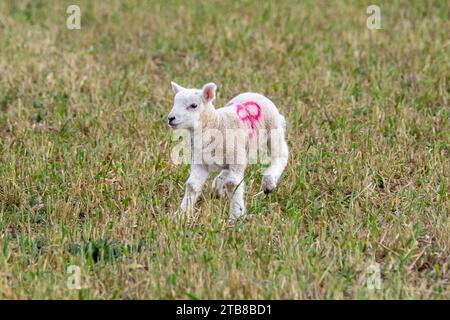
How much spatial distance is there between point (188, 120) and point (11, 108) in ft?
12.2

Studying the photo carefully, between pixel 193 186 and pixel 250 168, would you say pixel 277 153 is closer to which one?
pixel 250 168

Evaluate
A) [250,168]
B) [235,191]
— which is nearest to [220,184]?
[235,191]

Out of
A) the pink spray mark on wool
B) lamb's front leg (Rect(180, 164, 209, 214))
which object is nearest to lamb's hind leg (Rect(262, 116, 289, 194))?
the pink spray mark on wool

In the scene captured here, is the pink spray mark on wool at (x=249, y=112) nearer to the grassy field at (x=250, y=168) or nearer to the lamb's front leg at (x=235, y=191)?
the lamb's front leg at (x=235, y=191)

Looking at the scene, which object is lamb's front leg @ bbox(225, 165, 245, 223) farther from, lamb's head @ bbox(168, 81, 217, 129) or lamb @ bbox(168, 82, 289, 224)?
lamb's head @ bbox(168, 81, 217, 129)

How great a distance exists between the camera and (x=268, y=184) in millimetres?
6945

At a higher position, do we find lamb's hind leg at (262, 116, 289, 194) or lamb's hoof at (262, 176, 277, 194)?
lamb's hind leg at (262, 116, 289, 194)

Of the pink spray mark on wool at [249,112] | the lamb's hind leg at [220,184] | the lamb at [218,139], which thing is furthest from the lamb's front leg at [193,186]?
the pink spray mark on wool at [249,112]

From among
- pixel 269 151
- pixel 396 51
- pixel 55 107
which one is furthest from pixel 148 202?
pixel 396 51

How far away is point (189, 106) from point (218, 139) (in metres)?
0.33

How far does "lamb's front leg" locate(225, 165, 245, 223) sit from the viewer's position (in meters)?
6.67

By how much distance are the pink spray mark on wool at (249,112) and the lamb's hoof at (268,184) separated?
1.07 feet

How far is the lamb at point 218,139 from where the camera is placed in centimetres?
652
